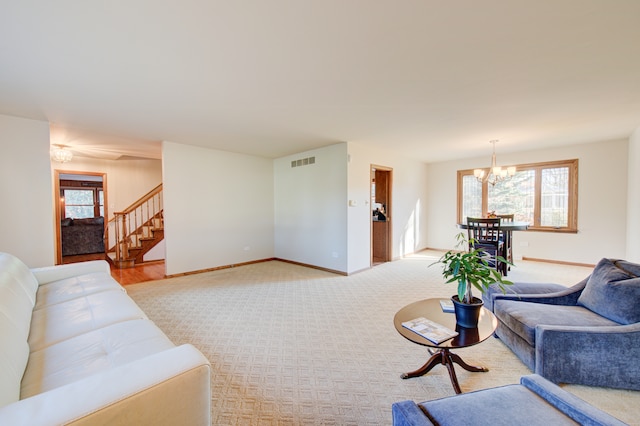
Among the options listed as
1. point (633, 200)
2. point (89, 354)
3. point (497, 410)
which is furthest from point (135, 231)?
point (633, 200)

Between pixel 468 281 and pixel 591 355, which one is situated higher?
pixel 468 281

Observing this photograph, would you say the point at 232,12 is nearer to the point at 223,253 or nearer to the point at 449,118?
the point at 449,118

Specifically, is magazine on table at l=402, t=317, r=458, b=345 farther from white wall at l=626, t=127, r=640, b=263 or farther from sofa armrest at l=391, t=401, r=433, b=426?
white wall at l=626, t=127, r=640, b=263

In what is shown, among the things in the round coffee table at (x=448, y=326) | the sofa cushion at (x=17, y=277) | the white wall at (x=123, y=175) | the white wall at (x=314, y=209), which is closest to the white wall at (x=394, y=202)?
the white wall at (x=314, y=209)

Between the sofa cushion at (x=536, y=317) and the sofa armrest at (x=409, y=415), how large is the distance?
4.99 feet

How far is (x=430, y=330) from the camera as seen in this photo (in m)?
1.77

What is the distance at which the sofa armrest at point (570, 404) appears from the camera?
3.11ft

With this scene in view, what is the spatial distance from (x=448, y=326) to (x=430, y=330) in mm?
171

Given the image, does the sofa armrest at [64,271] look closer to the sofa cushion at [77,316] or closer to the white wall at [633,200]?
the sofa cushion at [77,316]

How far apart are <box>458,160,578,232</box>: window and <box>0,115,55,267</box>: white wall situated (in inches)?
325

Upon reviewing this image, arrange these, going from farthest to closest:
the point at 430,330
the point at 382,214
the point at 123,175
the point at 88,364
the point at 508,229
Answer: the point at 123,175 < the point at 382,214 < the point at 508,229 < the point at 430,330 < the point at 88,364

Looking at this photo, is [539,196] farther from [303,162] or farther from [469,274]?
[469,274]

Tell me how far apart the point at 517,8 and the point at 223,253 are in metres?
5.60

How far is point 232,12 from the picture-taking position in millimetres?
1646
